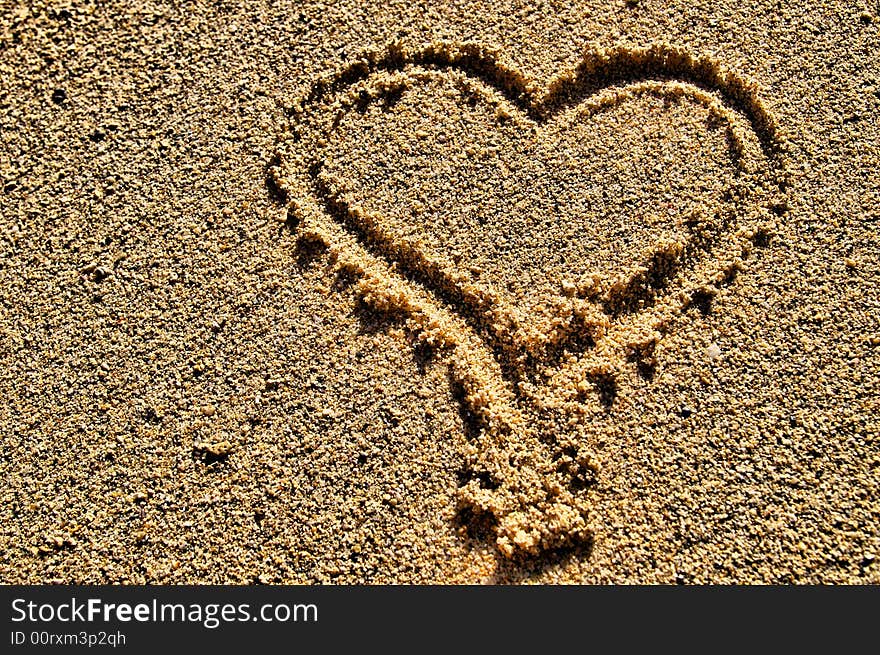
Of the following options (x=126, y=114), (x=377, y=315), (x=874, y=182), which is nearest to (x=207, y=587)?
(x=377, y=315)

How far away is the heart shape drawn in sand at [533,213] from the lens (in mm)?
1600

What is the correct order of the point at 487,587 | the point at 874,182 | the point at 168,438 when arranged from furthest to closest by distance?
the point at 874,182 → the point at 168,438 → the point at 487,587

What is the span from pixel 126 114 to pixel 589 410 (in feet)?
3.73

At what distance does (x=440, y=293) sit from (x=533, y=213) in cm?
25

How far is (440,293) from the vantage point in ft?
5.50

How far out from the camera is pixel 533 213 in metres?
1.73

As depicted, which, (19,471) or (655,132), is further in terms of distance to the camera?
(655,132)

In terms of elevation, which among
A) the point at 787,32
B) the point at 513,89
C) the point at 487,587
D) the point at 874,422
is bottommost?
the point at 487,587

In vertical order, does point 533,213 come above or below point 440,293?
above

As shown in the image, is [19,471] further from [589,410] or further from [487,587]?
[589,410]

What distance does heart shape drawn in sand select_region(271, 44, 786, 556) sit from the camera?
1600 mm

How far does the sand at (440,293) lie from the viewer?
1550 mm

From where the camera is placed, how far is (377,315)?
1669 millimetres

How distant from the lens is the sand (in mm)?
1550
